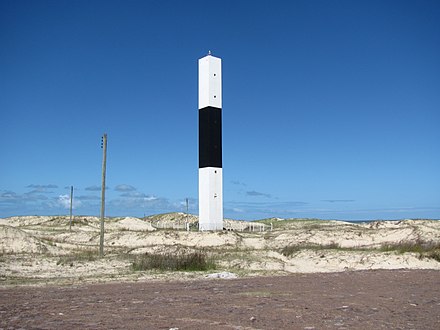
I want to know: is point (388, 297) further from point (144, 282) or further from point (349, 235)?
point (349, 235)

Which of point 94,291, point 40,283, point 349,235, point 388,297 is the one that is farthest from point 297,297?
point 349,235

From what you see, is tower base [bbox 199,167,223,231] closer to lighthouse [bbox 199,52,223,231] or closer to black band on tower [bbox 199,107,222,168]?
lighthouse [bbox 199,52,223,231]

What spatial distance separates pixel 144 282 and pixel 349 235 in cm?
2558

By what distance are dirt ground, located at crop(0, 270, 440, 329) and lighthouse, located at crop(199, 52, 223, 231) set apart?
90.6ft

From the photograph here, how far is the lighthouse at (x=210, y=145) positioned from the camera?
45.7 metres

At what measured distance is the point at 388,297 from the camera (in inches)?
541

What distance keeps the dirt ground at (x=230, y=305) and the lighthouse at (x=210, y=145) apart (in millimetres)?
27621

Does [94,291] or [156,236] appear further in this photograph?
[156,236]

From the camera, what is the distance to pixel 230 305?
12.2 meters

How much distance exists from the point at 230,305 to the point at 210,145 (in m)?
34.0

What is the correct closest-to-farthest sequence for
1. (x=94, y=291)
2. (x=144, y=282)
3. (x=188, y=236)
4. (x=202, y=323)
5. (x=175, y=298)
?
(x=202, y=323), (x=175, y=298), (x=94, y=291), (x=144, y=282), (x=188, y=236)

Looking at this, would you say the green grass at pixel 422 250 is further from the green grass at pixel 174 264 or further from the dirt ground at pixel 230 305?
the green grass at pixel 174 264

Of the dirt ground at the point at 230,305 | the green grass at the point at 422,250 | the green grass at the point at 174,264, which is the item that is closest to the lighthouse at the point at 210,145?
the green grass at the point at 422,250

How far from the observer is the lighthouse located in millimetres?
45688
